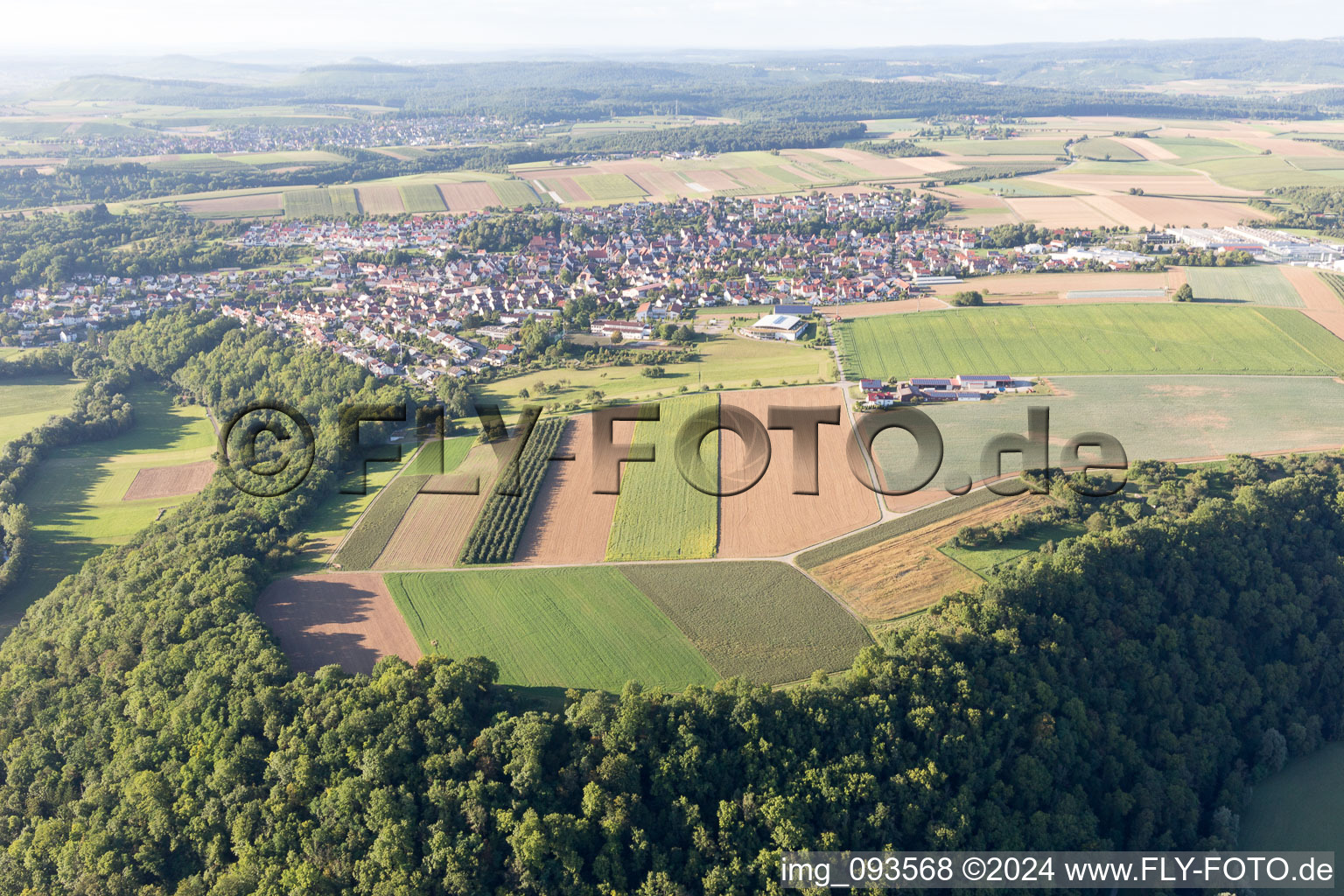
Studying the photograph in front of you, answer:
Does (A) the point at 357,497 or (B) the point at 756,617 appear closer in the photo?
(B) the point at 756,617

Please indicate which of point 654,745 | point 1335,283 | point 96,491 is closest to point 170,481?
point 96,491

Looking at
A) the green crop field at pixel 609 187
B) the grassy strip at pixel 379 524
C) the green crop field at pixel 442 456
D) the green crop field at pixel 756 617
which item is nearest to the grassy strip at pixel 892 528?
the green crop field at pixel 756 617

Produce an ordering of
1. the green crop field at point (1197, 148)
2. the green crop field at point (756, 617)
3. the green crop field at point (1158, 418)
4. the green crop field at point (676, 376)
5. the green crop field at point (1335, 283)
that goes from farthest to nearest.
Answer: the green crop field at point (1197, 148) → the green crop field at point (1335, 283) → the green crop field at point (676, 376) → the green crop field at point (1158, 418) → the green crop field at point (756, 617)

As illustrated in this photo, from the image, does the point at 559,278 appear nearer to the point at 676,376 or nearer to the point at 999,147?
the point at 676,376

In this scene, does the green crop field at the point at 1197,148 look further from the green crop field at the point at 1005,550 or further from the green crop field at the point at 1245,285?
the green crop field at the point at 1005,550

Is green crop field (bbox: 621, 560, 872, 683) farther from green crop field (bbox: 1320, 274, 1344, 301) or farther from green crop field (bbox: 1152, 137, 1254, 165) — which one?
green crop field (bbox: 1152, 137, 1254, 165)

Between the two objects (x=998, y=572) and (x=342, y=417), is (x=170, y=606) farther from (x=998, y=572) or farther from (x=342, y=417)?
(x=998, y=572)
